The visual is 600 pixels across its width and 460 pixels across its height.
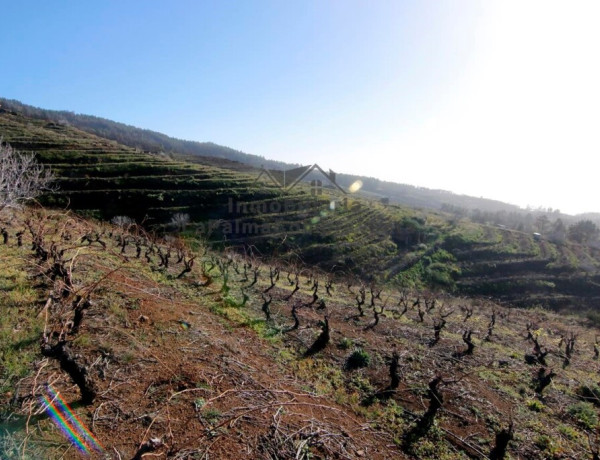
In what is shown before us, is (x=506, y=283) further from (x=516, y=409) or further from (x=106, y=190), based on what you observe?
(x=106, y=190)

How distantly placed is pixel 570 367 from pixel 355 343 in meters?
7.93

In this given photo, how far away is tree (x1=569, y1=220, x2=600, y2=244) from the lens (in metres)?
56.2

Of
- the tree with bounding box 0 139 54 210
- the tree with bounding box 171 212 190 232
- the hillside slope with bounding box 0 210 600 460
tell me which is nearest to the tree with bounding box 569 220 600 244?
the hillside slope with bounding box 0 210 600 460

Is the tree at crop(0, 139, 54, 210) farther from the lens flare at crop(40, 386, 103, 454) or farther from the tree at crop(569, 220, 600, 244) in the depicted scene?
the tree at crop(569, 220, 600, 244)

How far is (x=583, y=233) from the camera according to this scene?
57188 mm

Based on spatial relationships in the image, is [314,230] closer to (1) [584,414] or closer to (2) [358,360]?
(2) [358,360]

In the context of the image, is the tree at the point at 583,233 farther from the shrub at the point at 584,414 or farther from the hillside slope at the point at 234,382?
the shrub at the point at 584,414

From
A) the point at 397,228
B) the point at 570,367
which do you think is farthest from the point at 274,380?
the point at 397,228

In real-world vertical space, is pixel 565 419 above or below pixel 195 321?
below

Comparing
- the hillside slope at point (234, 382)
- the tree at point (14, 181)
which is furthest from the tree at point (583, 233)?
→ the tree at point (14, 181)

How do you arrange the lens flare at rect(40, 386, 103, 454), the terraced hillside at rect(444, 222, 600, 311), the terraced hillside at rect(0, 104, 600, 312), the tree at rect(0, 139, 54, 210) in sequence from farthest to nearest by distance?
the terraced hillside at rect(0, 104, 600, 312) → the terraced hillside at rect(444, 222, 600, 311) → the tree at rect(0, 139, 54, 210) → the lens flare at rect(40, 386, 103, 454)

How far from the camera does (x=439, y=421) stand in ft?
16.4

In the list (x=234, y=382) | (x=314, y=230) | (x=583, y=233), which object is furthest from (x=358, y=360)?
(x=583, y=233)

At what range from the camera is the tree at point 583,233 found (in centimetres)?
5620
